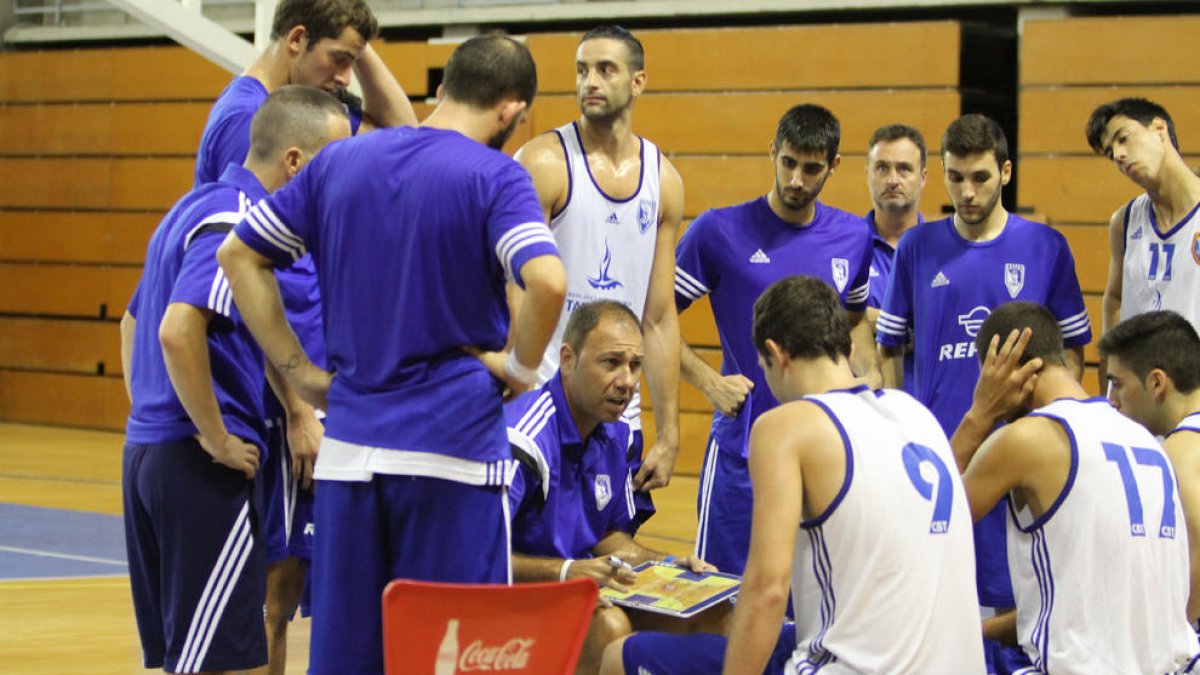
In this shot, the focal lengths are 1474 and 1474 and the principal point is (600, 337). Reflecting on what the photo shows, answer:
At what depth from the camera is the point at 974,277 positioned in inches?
200

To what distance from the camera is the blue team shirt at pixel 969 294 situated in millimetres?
5043

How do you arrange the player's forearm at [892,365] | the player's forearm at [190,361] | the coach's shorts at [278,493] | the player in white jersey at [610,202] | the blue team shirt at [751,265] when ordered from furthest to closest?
the player's forearm at [892,365], the blue team shirt at [751,265], the player in white jersey at [610,202], the coach's shorts at [278,493], the player's forearm at [190,361]

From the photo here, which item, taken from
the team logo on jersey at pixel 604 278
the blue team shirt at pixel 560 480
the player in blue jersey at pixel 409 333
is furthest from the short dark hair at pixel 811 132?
the player in blue jersey at pixel 409 333

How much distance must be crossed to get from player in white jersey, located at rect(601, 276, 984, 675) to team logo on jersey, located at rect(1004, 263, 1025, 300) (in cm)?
195

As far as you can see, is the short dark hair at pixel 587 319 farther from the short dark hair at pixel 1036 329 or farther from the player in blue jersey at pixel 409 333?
the short dark hair at pixel 1036 329

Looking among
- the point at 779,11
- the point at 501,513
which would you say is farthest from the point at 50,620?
the point at 779,11

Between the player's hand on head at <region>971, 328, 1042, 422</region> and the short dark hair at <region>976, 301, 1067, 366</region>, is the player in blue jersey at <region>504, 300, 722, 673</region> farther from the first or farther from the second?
the short dark hair at <region>976, 301, 1067, 366</region>

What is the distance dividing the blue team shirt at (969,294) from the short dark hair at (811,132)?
1.48ft

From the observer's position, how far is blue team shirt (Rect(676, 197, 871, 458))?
5.32 meters

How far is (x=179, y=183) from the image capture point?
13.9 meters

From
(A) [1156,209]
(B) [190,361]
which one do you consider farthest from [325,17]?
(A) [1156,209]

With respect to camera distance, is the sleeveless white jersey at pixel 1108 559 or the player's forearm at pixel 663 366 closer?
the sleeveless white jersey at pixel 1108 559

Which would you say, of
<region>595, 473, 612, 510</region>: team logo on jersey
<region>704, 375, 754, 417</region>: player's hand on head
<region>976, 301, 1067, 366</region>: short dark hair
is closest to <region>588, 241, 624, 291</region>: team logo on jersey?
<region>704, 375, 754, 417</region>: player's hand on head

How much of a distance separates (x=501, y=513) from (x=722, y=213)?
7.96 ft
